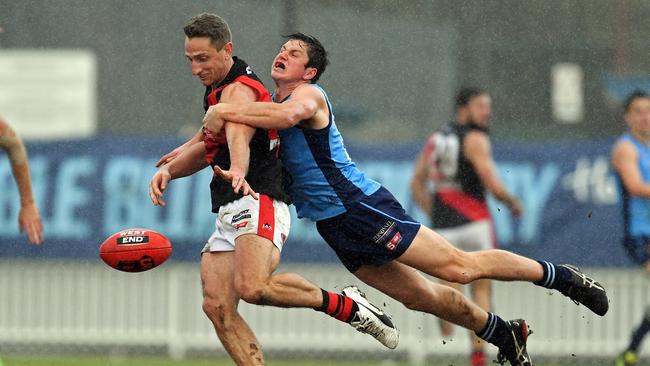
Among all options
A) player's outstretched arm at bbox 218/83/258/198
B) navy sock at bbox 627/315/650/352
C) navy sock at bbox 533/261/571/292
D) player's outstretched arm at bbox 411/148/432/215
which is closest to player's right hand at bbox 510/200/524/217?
player's outstretched arm at bbox 411/148/432/215

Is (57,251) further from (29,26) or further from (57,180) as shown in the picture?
(29,26)

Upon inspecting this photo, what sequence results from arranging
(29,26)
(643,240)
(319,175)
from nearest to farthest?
1. (319,175)
2. (643,240)
3. (29,26)

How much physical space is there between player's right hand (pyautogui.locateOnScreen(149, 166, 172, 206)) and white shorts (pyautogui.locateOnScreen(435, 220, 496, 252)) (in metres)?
4.26

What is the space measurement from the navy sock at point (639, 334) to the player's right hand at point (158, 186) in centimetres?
483

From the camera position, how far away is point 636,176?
12.1 metres

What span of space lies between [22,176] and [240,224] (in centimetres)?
180

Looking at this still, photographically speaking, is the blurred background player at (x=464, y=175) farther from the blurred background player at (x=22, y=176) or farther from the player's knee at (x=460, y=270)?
the blurred background player at (x=22, y=176)

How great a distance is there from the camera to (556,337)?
1367 centimetres

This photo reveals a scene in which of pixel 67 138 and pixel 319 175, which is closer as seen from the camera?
pixel 319 175

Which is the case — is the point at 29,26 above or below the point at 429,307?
above

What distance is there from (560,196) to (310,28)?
110 inches

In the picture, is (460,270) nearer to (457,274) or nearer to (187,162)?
(457,274)

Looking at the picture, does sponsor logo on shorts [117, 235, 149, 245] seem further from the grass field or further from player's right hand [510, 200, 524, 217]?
the grass field

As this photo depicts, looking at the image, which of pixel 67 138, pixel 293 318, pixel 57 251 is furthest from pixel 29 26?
pixel 293 318
